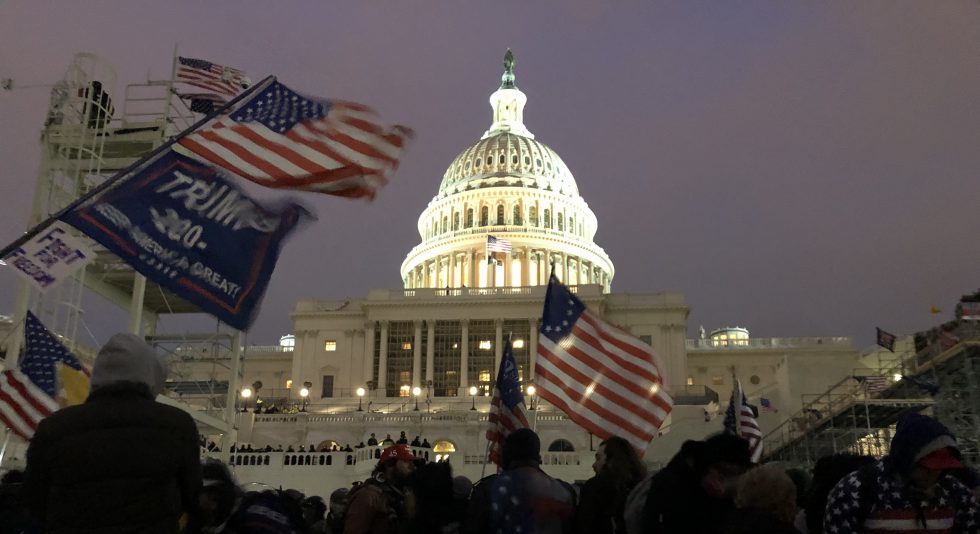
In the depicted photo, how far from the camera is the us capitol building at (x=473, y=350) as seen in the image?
50781 mm

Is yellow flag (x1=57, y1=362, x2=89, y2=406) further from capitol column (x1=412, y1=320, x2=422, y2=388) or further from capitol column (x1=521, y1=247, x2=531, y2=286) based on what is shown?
capitol column (x1=521, y1=247, x2=531, y2=286)

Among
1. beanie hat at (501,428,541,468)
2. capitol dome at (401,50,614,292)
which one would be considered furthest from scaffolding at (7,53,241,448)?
capitol dome at (401,50,614,292)

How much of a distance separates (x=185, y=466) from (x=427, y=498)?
3.13m

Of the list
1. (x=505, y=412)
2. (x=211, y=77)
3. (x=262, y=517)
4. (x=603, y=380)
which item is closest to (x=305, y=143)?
(x=262, y=517)

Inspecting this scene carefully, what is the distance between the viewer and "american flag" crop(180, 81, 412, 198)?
9.66 m

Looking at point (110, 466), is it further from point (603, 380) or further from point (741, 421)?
point (741, 421)

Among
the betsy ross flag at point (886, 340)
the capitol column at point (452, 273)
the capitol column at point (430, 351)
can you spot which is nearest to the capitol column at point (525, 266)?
the capitol column at point (452, 273)

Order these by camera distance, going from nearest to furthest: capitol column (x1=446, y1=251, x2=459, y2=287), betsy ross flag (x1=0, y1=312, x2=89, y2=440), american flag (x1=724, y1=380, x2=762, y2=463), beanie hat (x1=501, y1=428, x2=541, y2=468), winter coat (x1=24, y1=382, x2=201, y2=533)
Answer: winter coat (x1=24, y1=382, x2=201, y2=533)
beanie hat (x1=501, y1=428, x2=541, y2=468)
betsy ross flag (x1=0, y1=312, x2=89, y2=440)
american flag (x1=724, y1=380, x2=762, y2=463)
capitol column (x1=446, y1=251, x2=459, y2=287)

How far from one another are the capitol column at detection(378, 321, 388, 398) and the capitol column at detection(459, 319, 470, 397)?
5.66 metres

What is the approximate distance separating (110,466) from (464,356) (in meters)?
68.4

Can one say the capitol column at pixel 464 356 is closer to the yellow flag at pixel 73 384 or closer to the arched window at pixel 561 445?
the arched window at pixel 561 445

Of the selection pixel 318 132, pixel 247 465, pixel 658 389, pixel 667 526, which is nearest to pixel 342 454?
pixel 247 465

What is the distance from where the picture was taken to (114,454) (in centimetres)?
508

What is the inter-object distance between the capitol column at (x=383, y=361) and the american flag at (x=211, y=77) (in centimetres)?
4424
